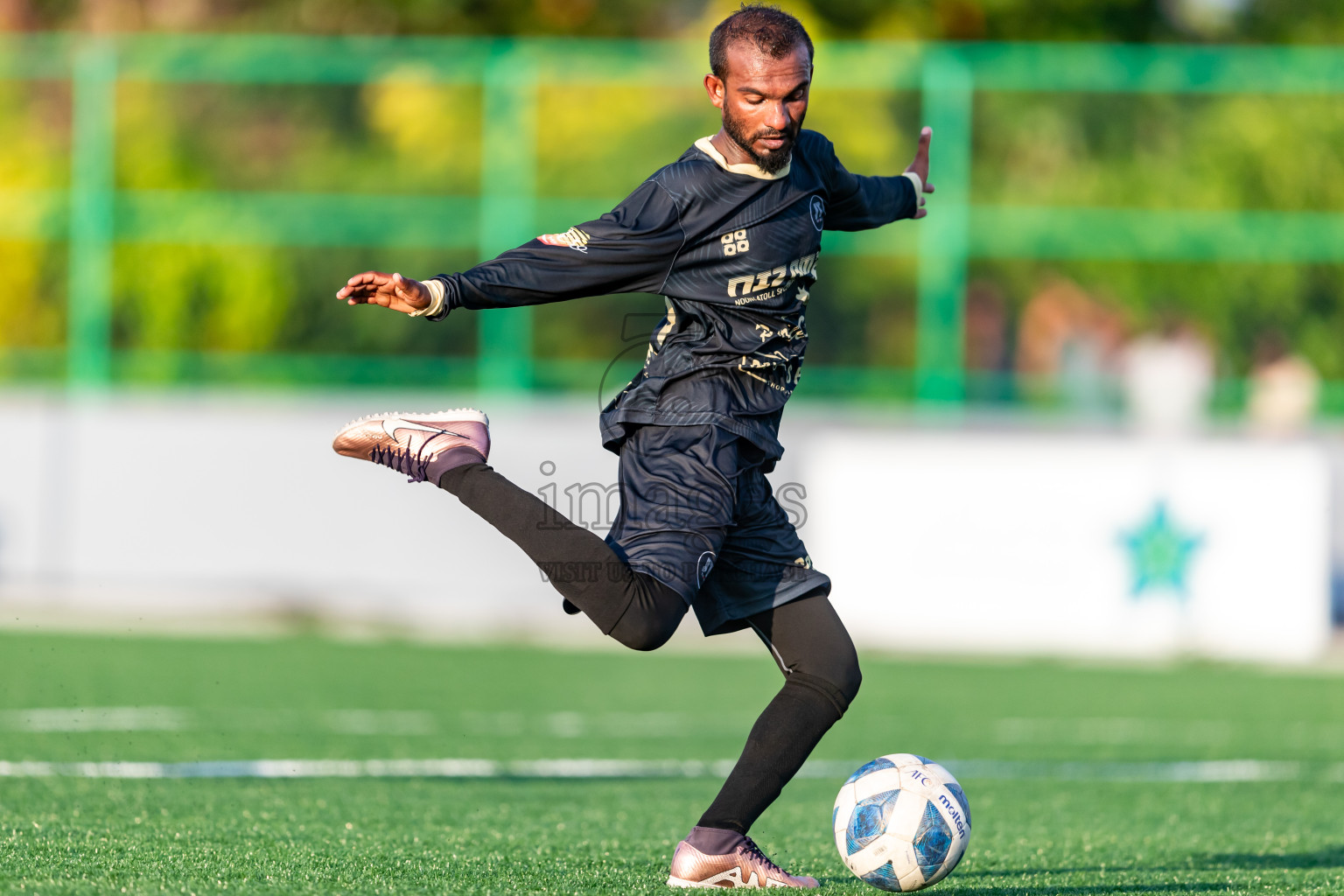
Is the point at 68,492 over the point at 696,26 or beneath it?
beneath

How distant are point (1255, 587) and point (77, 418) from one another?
8.54 meters

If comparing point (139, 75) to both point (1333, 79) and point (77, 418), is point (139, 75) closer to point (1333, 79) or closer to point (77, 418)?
point (77, 418)

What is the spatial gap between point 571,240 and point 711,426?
0.60 metres

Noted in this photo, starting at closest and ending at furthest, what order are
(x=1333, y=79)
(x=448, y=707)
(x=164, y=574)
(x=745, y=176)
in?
(x=745, y=176) < (x=448, y=707) < (x=164, y=574) < (x=1333, y=79)

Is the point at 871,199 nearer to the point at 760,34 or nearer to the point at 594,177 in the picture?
the point at 760,34

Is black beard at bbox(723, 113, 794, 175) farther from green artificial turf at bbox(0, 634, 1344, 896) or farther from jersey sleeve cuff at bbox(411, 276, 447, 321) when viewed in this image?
green artificial turf at bbox(0, 634, 1344, 896)

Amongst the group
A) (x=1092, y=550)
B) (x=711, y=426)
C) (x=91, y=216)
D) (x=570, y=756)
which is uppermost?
(x=91, y=216)

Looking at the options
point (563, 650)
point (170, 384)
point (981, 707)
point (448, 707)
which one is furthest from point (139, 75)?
point (981, 707)

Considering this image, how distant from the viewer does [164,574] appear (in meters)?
13.2

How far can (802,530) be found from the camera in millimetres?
12359

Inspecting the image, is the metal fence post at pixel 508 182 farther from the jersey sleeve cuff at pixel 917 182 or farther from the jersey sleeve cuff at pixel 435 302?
the jersey sleeve cuff at pixel 435 302

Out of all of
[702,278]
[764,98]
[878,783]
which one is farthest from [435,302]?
[878,783]

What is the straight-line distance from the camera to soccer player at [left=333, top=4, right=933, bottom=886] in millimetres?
4516

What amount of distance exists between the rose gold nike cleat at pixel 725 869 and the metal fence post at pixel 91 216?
36.7ft
